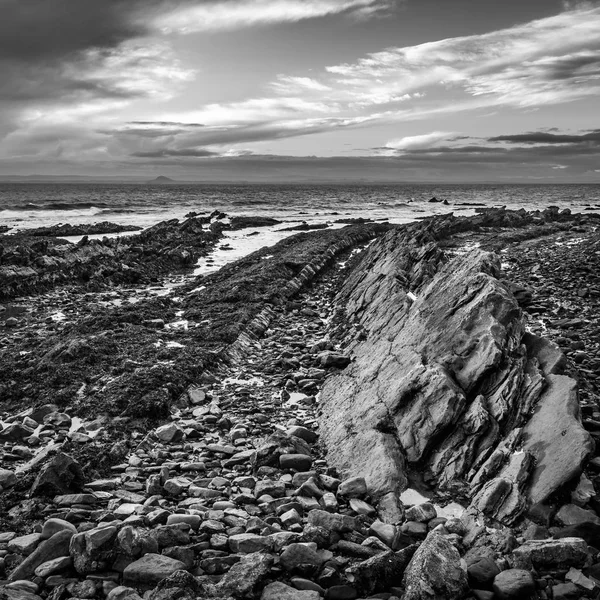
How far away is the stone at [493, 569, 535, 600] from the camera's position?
4.98 m

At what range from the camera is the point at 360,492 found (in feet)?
23.6

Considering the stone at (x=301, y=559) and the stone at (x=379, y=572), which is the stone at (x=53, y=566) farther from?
the stone at (x=379, y=572)

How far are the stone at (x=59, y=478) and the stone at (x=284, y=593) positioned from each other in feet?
11.7

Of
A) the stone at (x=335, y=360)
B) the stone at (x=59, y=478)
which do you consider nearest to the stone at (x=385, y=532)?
the stone at (x=59, y=478)

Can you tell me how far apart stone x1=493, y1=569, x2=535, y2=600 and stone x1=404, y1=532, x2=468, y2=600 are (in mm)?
363

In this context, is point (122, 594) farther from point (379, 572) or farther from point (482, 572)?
point (482, 572)

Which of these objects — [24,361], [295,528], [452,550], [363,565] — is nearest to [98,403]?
[24,361]

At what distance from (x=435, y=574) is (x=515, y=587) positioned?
33.0 inches

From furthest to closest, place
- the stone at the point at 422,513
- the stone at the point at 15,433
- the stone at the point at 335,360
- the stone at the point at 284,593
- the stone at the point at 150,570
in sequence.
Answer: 1. the stone at the point at 335,360
2. the stone at the point at 15,433
3. the stone at the point at 422,513
4. the stone at the point at 150,570
5. the stone at the point at 284,593

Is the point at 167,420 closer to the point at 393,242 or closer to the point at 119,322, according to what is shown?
the point at 119,322

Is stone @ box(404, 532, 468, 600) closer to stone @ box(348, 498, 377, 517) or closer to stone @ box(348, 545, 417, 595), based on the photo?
stone @ box(348, 545, 417, 595)

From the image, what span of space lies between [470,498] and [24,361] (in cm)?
1059

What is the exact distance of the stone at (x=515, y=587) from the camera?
4977 millimetres

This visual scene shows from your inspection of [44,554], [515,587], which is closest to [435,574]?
[515,587]
